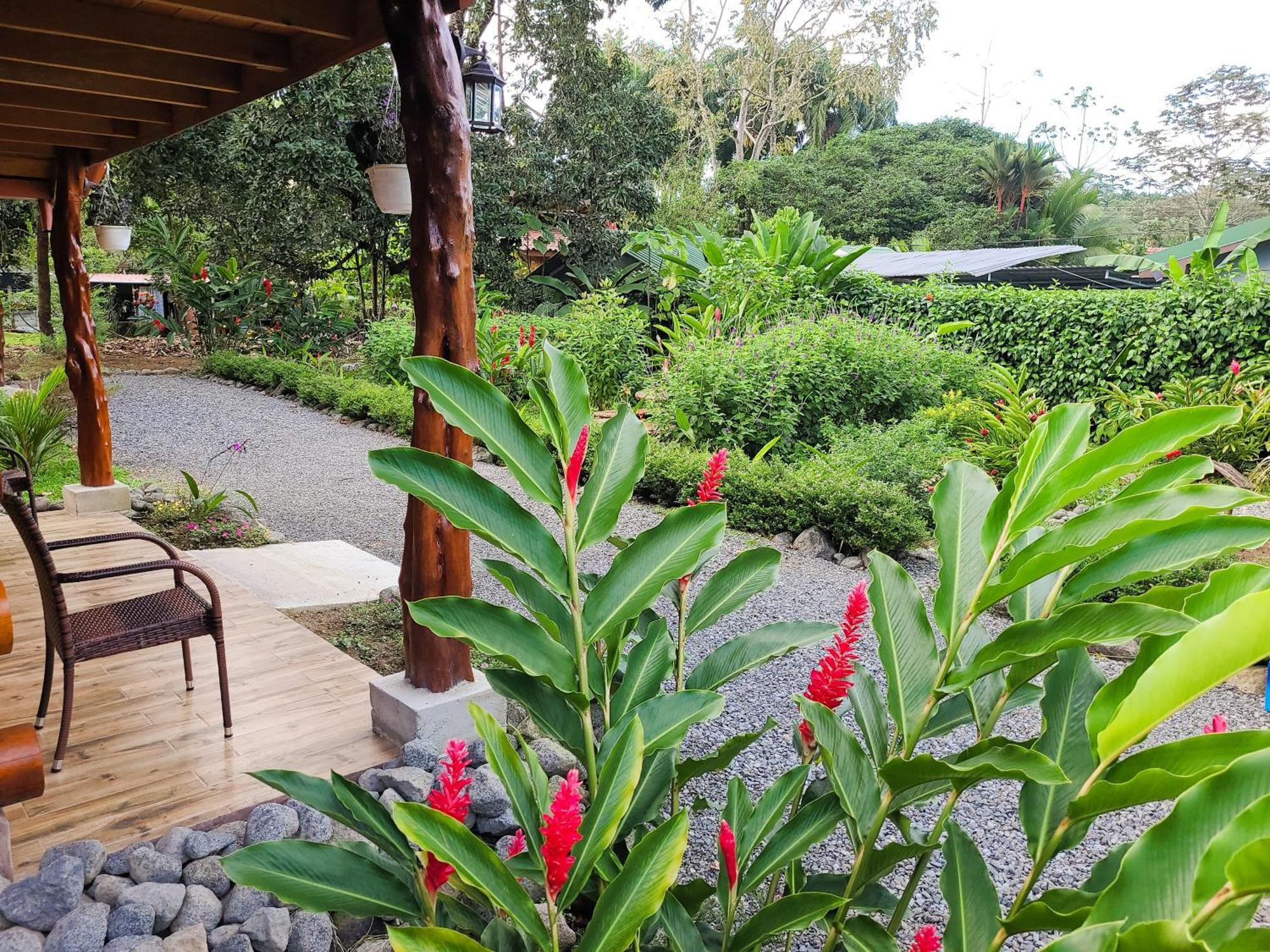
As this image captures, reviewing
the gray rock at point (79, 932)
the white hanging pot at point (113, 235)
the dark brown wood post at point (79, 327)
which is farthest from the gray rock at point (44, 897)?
the white hanging pot at point (113, 235)

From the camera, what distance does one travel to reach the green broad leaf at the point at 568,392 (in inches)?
45.8

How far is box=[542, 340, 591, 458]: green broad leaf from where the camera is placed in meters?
1.16

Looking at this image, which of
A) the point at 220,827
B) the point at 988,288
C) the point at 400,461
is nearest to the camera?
the point at 400,461

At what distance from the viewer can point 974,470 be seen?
3.84 ft

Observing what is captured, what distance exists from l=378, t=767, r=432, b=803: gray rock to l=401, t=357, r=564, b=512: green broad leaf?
4.77 feet

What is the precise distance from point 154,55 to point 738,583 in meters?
3.59

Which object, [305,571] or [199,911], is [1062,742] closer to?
[199,911]

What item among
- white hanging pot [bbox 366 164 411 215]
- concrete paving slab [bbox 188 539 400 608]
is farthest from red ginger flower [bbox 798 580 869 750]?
white hanging pot [bbox 366 164 411 215]

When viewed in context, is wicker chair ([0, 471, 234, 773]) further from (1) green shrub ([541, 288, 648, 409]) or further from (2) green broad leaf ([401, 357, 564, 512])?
(1) green shrub ([541, 288, 648, 409])

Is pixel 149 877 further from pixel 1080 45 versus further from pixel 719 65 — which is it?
pixel 1080 45

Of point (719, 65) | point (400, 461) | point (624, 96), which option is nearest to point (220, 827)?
point (400, 461)

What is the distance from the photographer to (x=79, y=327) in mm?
5238

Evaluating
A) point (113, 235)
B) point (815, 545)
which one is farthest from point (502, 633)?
point (113, 235)

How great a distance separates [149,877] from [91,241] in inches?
803
